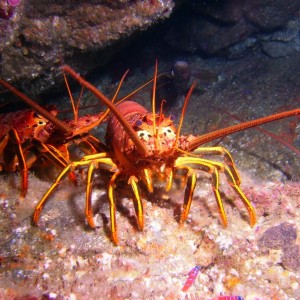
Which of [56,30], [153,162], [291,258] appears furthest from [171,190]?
[56,30]

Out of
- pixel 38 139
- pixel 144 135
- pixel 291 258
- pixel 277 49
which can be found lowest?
pixel 291 258

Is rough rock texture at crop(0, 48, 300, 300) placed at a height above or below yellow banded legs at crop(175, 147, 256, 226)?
below

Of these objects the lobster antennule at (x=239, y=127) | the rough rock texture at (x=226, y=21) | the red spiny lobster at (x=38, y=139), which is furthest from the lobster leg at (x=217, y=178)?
the rough rock texture at (x=226, y=21)

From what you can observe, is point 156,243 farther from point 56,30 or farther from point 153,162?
point 56,30

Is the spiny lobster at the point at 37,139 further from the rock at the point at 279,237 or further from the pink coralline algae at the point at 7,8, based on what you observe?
the rock at the point at 279,237

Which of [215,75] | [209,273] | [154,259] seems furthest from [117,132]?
[215,75]

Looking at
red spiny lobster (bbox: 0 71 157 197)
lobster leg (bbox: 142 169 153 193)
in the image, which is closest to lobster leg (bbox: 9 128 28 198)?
red spiny lobster (bbox: 0 71 157 197)

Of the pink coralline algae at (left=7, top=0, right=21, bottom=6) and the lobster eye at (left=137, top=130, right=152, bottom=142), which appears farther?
the pink coralline algae at (left=7, top=0, right=21, bottom=6)

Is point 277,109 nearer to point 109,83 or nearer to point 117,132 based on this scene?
point 117,132

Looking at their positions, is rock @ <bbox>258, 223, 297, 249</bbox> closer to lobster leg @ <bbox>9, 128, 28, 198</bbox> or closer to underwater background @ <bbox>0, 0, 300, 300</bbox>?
underwater background @ <bbox>0, 0, 300, 300</bbox>

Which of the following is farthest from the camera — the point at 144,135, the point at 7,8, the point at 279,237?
the point at 7,8
